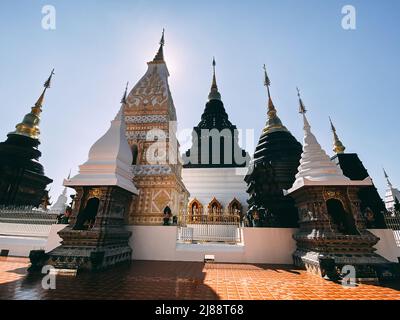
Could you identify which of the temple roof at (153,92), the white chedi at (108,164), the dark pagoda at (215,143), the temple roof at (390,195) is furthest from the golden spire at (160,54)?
the temple roof at (390,195)

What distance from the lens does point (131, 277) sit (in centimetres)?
553

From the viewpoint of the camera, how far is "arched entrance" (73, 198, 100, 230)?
24.0ft

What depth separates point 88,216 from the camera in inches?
314

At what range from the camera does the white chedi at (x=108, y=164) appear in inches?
293

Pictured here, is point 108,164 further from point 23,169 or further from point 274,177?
point 23,169

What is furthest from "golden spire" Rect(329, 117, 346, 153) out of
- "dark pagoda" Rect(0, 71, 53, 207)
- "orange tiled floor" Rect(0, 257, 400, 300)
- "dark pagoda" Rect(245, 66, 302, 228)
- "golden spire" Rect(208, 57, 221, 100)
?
"dark pagoda" Rect(0, 71, 53, 207)

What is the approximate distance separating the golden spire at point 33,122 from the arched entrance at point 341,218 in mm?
22003

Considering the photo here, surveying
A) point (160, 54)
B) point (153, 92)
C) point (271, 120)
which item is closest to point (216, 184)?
point (271, 120)

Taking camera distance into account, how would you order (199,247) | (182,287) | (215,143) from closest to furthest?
(182,287) < (199,247) < (215,143)

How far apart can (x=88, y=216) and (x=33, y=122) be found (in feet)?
50.5

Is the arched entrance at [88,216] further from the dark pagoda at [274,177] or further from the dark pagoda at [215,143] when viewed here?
the dark pagoda at [215,143]

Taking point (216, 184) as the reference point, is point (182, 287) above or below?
below

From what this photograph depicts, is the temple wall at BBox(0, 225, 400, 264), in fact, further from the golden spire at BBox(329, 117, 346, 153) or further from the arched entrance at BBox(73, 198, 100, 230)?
the golden spire at BBox(329, 117, 346, 153)

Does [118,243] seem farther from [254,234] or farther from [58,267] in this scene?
[254,234]
